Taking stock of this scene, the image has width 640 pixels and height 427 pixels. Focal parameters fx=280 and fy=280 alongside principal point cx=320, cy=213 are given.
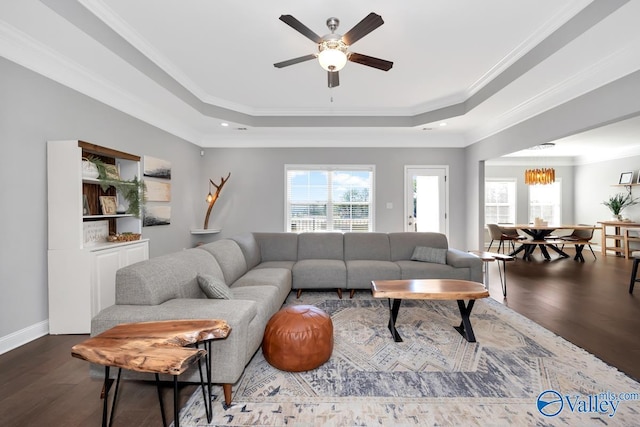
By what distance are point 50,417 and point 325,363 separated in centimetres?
174

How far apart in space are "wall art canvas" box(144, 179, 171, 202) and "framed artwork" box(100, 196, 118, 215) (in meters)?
0.72

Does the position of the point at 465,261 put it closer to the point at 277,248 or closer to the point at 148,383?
the point at 277,248

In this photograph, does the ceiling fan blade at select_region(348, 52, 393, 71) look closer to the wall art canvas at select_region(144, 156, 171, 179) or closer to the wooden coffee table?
the wooden coffee table

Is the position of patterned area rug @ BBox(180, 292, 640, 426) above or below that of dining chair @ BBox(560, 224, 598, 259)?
below

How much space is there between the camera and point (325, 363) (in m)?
2.23

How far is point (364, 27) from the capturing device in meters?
2.17

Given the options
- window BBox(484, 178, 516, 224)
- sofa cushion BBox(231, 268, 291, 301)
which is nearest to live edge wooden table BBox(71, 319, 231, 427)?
sofa cushion BBox(231, 268, 291, 301)

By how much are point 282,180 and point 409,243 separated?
288 cm

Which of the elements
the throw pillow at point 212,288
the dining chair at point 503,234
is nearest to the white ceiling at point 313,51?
the throw pillow at point 212,288

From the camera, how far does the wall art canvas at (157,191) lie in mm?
4152

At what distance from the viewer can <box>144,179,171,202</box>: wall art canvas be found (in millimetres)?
4152

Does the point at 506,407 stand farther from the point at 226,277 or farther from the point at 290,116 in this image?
the point at 290,116

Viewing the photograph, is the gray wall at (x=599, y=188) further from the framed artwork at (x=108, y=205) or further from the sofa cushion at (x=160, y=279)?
the framed artwork at (x=108, y=205)

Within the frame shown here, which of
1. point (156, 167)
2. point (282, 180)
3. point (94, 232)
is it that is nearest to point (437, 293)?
point (94, 232)
